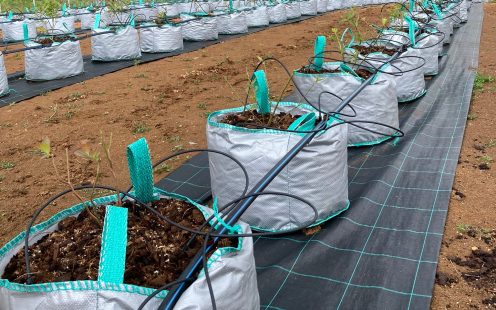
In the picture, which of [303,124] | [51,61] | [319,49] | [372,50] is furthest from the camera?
[51,61]

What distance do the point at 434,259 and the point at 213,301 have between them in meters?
1.32

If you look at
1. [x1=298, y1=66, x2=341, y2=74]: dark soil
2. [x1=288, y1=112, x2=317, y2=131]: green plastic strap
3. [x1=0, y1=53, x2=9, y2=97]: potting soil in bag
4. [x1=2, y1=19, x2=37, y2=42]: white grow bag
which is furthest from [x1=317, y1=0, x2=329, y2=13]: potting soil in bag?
[x1=288, y1=112, x2=317, y2=131]: green plastic strap

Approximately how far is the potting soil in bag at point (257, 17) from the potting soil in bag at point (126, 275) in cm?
933

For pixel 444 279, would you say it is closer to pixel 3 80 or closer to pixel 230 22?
pixel 3 80

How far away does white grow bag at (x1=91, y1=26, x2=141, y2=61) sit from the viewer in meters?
6.69

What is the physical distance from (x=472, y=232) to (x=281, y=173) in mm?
1096

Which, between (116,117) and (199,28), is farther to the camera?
(199,28)

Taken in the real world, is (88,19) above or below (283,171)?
above

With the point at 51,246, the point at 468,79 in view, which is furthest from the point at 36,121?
the point at 468,79

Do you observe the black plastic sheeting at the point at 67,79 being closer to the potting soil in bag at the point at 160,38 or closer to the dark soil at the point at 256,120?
the potting soil in bag at the point at 160,38

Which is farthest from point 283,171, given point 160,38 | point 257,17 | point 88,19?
point 88,19

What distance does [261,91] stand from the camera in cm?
230

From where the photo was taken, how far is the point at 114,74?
6160 millimetres

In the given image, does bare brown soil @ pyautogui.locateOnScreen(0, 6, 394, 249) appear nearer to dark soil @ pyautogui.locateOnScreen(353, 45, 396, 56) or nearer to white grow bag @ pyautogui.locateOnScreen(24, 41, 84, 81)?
white grow bag @ pyautogui.locateOnScreen(24, 41, 84, 81)
